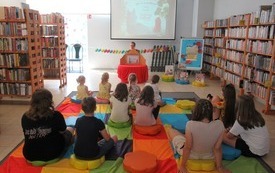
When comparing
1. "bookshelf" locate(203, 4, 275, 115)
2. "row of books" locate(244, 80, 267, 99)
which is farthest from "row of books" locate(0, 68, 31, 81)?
"row of books" locate(244, 80, 267, 99)

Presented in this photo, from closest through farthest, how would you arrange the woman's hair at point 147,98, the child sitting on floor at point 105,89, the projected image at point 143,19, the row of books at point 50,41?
the woman's hair at point 147,98 < the child sitting on floor at point 105,89 < the row of books at point 50,41 < the projected image at point 143,19

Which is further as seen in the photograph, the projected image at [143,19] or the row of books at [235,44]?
the projected image at [143,19]

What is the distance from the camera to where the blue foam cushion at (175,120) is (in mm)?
4023

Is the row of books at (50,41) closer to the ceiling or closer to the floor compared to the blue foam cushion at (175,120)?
closer to the ceiling

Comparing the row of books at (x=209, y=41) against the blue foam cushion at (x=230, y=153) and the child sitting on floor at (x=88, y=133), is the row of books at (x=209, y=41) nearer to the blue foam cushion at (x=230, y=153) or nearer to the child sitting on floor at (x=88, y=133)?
the blue foam cushion at (x=230, y=153)

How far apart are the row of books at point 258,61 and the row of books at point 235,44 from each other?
504mm

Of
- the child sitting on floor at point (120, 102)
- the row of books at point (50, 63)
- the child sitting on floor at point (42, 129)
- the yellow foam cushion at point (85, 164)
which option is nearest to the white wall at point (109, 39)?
→ the row of books at point (50, 63)

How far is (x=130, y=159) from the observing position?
2.77 m

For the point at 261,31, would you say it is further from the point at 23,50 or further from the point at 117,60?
the point at 117,60

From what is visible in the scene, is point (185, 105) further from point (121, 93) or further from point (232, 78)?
point (232, 78)

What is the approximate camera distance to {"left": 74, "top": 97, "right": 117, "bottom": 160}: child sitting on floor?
261 cm

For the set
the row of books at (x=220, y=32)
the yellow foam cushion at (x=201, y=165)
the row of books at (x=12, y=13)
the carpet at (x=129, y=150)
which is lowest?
the carpet at (x=129, y=150)

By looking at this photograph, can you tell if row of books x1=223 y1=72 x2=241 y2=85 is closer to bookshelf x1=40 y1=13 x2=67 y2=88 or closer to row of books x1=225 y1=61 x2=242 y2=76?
row of books x1=225 y1=61 x2=242 y2=76

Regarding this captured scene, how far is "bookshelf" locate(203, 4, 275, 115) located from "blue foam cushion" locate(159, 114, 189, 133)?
1.85 metres
